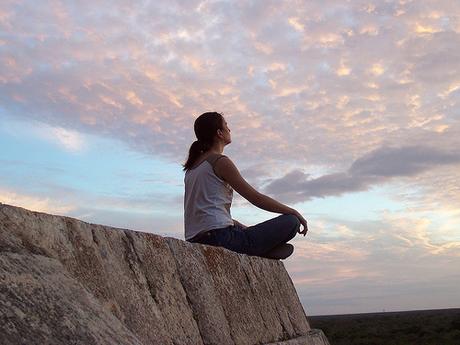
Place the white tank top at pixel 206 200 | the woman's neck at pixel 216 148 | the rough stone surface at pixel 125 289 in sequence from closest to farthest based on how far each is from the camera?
the rough stone surface at pixel 125 289
the white tank top at pixel 206 200
the woman's neck at pixel 216 148

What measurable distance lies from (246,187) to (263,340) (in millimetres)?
1162

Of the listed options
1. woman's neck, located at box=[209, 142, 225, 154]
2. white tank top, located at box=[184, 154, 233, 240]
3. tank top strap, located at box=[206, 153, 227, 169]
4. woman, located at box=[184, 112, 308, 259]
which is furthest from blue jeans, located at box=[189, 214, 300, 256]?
woman's neck, located at box=[209, 142, 225, 154]

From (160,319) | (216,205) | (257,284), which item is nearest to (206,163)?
Answer: (216,205)

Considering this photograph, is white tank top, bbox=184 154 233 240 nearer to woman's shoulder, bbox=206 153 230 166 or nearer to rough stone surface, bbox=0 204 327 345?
woman's shoulder, bbox=206 153 230 166

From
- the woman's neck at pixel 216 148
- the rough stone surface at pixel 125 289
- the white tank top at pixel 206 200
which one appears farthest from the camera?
the woman's neck at pixel 216 148

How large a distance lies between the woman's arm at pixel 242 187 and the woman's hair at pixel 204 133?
0.29 meters

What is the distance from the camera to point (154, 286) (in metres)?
3.46

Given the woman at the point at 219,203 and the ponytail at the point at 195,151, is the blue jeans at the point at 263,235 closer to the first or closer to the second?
the woman at the point at 219,203

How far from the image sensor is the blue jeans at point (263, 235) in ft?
16.3

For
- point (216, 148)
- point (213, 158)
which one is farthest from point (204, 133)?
point (213, 158)

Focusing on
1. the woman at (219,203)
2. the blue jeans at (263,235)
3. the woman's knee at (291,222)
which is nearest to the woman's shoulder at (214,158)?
the woman at (219,203)

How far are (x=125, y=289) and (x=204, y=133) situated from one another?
7.07 feet

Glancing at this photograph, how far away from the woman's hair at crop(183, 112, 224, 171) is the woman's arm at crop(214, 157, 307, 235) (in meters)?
0.29

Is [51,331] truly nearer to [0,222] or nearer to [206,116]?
[0,222]
